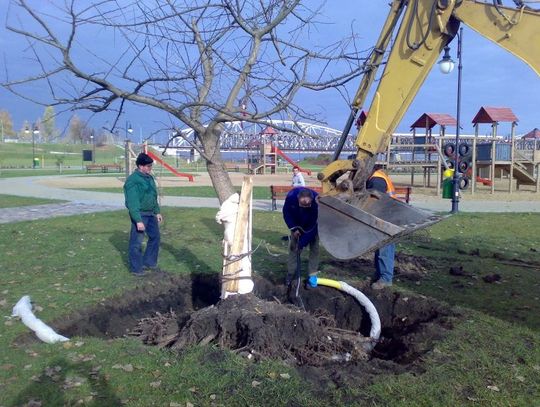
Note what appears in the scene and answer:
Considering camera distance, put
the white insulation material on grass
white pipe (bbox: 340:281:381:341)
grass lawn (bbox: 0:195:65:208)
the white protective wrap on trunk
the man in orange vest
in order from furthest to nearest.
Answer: grass lawn (bbox: 0:195:65:208) → the man in orange vest → white pipe (bbox: 340:281:381:341) → the white protective wrap on trunk → the white insulation material on grass

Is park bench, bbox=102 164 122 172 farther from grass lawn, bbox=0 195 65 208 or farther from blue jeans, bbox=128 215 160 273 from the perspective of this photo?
blue jeans, bbox=128 215 160 273

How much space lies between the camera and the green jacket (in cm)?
825

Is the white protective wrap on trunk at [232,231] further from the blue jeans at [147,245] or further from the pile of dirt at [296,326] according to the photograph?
the blue jeans at [147,245]

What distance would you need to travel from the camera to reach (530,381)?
4.68 metres

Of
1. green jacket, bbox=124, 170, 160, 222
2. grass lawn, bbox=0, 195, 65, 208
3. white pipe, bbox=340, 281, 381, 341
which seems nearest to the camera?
white pipe, bbox=340, 281, 381, 341

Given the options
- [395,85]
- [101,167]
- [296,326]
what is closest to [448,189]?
[395,85]

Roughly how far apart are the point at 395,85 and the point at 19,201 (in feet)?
56.5

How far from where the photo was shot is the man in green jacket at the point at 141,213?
27.2 feet

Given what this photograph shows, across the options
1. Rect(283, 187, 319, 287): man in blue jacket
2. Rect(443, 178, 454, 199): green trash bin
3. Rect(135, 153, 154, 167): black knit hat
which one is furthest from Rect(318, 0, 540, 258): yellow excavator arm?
Rect(443, 178, 454, 199): green trash bin

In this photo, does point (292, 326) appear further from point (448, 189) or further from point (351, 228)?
point (448, 189)

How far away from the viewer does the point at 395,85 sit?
20.3 feet

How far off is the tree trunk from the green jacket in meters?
2.19

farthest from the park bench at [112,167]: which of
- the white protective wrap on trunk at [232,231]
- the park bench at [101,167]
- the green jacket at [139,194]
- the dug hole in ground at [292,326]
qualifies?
the white protective wrap on trunk at [232,231]

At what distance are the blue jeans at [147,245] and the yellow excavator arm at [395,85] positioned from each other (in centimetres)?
320
